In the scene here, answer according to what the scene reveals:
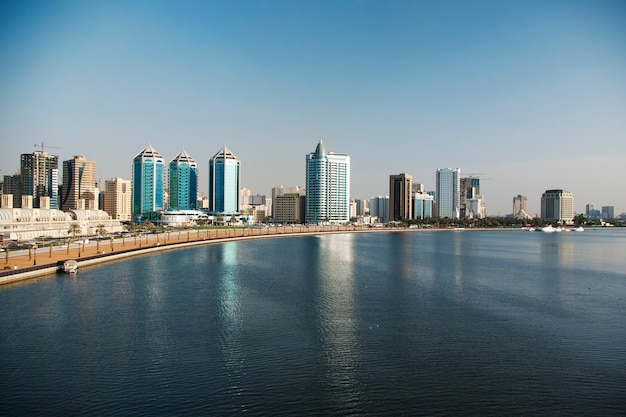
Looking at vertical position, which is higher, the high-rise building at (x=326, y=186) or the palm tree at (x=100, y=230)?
the high-rise building at (x=326, y=186)

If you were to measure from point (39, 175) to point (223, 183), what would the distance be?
47.4 m

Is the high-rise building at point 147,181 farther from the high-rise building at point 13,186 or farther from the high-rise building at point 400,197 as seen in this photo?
the high-rise building at point 400,197

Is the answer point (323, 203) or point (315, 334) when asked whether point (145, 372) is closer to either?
point (315, 334)

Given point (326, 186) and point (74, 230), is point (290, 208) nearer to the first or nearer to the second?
point (326, 186)

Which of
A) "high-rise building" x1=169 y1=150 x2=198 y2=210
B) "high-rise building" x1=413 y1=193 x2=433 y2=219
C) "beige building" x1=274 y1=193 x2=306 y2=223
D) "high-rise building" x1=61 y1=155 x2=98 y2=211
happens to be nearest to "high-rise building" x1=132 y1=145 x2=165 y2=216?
"high-rise building" x1=169 y1=150 x2=198 y2=210

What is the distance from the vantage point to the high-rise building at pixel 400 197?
14700 centimetres

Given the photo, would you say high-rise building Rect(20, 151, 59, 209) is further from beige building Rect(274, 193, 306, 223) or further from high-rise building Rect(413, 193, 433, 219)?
high-rise building Rect(413, 193, 433, 219)

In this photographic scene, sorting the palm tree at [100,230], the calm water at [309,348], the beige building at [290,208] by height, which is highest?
the beige building at [290,208]

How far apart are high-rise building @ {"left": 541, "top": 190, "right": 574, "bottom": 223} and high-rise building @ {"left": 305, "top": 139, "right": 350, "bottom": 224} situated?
89082mm

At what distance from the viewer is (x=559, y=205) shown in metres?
168

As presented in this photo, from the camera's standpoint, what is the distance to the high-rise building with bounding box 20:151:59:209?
114 metres

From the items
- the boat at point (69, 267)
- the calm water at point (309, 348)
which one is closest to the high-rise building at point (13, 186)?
the boat at point (69, 267)

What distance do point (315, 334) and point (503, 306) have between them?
393 inches

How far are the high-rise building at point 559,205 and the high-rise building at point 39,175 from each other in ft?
529
